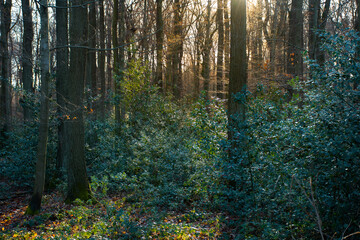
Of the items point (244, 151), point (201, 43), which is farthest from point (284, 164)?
point (201, 43)

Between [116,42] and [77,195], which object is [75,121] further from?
[116,42]

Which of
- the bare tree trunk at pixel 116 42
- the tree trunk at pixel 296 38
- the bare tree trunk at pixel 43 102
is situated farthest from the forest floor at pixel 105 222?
the tree trunk at pixel 296 38

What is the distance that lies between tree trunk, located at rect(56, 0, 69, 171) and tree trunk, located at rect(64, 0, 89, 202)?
41cm

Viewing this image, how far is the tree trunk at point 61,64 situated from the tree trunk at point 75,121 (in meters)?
0.41

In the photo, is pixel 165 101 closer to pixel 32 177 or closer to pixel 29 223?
pixel 32 177

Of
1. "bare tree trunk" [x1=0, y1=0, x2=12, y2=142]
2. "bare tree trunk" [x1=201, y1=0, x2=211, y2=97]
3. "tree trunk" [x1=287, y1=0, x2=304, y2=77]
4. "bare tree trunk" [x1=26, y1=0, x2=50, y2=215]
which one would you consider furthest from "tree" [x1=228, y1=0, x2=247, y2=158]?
"bare tree trunk" [x1=201, y1=0, x2=211, y2=97]

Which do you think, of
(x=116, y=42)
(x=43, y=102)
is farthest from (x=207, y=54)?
(x=43, y=102)

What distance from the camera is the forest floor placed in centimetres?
517

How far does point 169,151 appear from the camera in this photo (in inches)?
376

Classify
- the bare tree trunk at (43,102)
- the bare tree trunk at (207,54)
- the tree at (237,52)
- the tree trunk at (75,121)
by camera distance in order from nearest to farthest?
the tree at (237,52)
the bare tree trunk at (43,102)
the tree trunk at (75,121)
the bare tree trunk at (207,54)

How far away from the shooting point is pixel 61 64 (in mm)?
10156

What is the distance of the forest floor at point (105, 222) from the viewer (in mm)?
5171

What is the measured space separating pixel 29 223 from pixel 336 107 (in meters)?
6.69

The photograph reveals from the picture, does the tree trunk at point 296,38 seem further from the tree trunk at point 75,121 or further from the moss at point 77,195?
the moss at point 77,195
